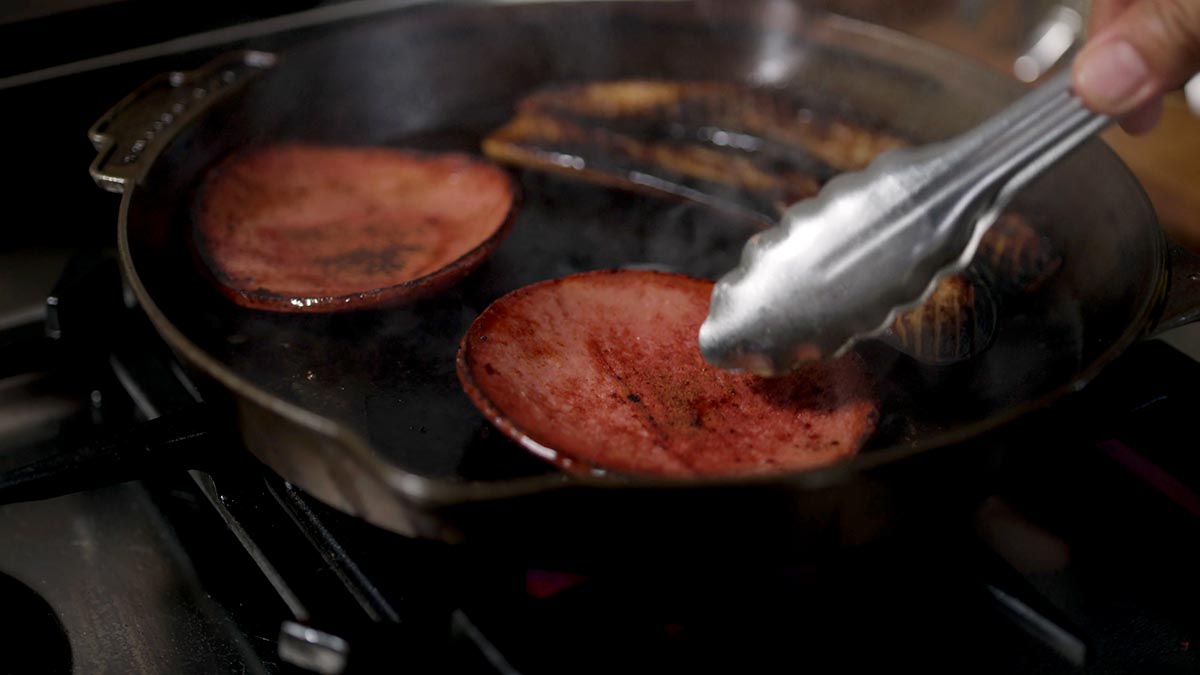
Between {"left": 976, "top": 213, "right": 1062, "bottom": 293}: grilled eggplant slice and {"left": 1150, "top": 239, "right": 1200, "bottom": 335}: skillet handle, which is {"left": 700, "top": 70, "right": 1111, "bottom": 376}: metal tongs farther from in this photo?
{"left": 976, "top": 213, "right": 1062, "bottom": 293}: grilled eggplant slice

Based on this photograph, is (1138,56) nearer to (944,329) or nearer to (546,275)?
(944,329)

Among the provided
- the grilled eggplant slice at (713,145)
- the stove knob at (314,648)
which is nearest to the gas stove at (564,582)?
the stove knob at (314,648)

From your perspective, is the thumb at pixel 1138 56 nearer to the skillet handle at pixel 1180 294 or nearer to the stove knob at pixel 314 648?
the skillet handle at pixel 1180 294

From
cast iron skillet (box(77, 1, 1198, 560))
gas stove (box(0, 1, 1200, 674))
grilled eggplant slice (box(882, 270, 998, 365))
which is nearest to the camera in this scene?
cast iron skillet (box(77, 1, 1198, 560))

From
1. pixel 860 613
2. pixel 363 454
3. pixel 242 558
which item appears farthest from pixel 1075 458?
pixel 242 558

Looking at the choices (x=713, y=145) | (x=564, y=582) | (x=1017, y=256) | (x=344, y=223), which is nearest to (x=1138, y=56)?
(x=1017, y=256)

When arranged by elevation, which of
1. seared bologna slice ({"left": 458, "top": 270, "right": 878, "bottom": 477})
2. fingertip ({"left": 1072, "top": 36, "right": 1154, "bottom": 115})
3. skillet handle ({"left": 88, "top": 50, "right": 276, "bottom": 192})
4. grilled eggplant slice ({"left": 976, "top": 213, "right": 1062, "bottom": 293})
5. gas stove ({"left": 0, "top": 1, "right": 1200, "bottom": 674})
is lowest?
gas stove ({"left": 0, "top": 1, "right": 1200, "bottom": 674})

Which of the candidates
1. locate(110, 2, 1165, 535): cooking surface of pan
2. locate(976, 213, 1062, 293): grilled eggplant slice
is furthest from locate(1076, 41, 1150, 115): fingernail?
locate(976, 213, 1062, 293): grilled eggplant slice
